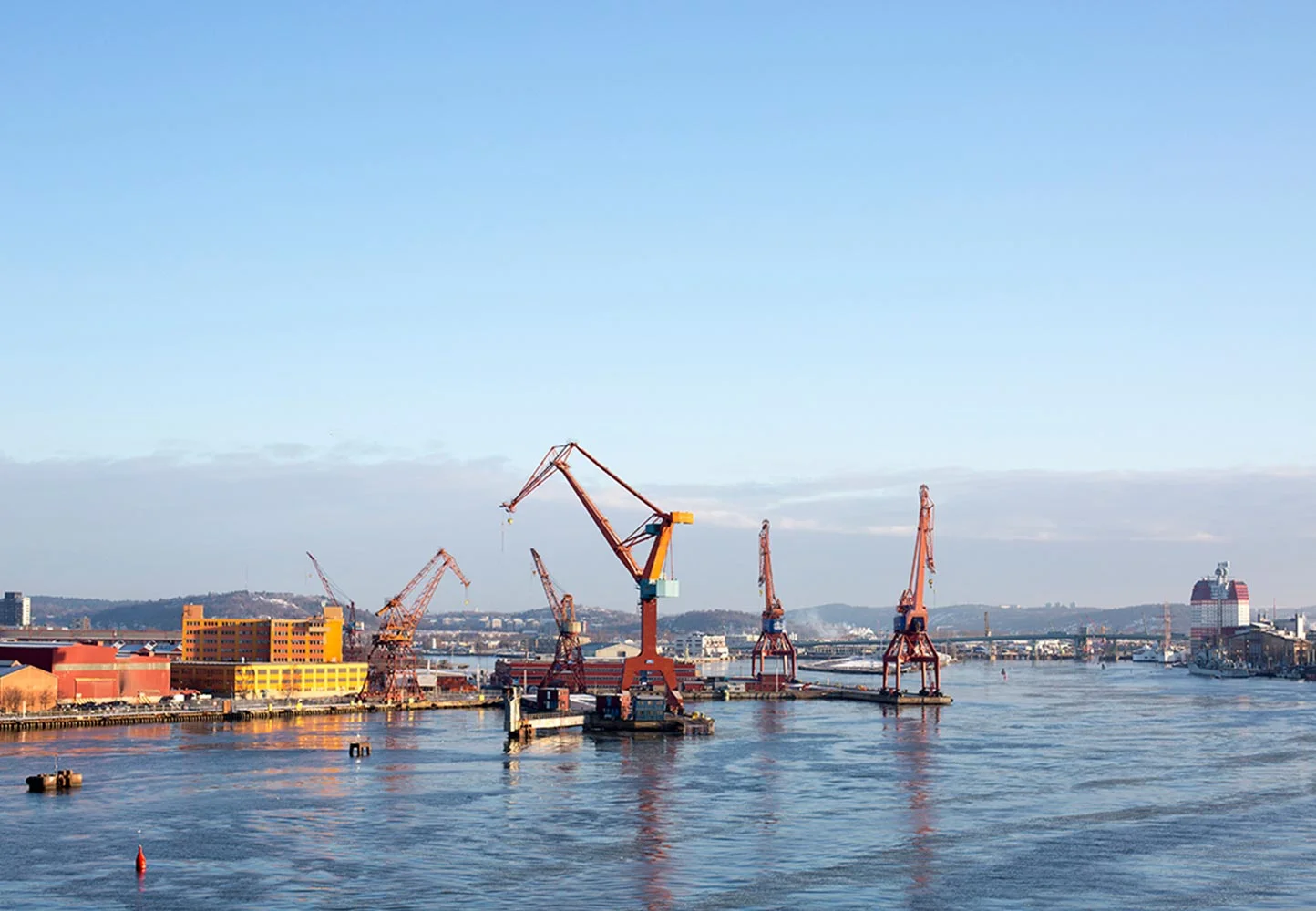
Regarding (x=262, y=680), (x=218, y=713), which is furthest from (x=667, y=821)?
(x=262, y=680)

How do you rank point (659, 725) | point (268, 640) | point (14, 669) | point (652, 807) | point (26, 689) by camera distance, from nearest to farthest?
point (652, 807) → point (659, 725) → point (26, 689) → point (14, 669) → point (268, 640)

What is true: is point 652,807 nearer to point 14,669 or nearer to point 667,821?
point 667,821

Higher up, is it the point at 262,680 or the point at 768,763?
the point at 262,680

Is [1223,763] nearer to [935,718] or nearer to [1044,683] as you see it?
[935,718]

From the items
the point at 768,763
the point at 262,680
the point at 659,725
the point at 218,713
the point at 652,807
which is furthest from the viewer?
the point at 262,680

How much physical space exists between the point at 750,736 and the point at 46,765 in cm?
3385

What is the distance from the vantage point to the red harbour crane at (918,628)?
108m

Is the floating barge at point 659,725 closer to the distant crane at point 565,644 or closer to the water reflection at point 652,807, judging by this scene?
the water reflection at point 652,807

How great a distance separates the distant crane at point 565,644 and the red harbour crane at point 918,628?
73.3ft

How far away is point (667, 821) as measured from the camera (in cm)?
4278

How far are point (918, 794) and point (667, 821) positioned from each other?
10.5m

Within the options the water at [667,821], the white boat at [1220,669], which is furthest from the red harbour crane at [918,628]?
the white boat at [1220,669]

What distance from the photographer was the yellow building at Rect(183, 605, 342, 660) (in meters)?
115

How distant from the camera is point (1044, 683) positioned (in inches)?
5974
